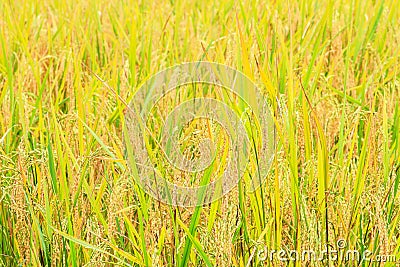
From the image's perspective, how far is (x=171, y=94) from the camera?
1.59m

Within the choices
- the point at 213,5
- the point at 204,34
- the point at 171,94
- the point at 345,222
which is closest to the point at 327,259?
the point at 345,222

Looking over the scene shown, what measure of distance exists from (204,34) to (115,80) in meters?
0.55

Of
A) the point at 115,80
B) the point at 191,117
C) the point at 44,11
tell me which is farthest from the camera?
the point at 44,11

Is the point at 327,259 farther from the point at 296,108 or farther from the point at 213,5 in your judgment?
the point at 213,5
